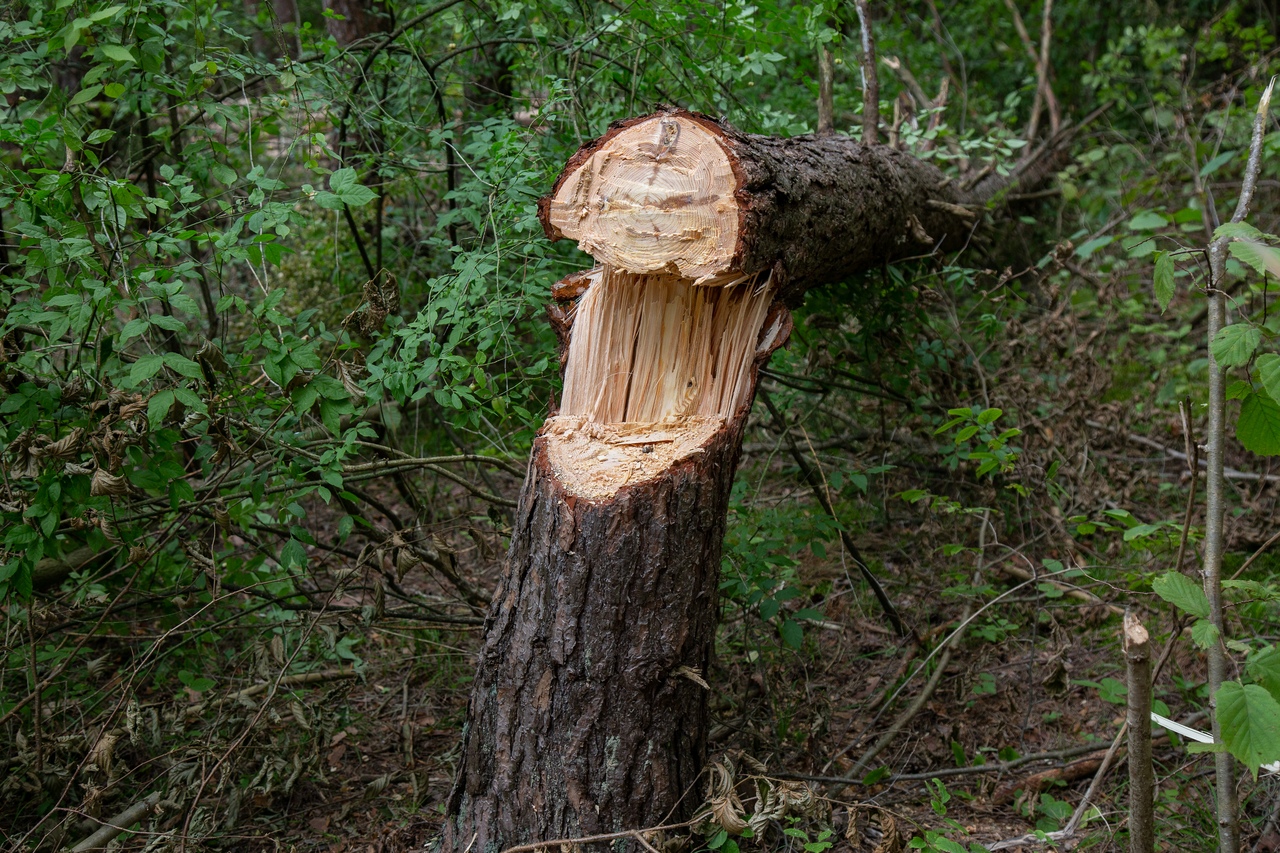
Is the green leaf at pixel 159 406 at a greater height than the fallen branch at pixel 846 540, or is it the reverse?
the green leaf at pixel 159 406

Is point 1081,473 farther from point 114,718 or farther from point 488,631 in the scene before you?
point 114,718

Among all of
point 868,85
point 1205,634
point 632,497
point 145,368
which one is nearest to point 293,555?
point 145,368

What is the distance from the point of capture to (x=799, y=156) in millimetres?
2525

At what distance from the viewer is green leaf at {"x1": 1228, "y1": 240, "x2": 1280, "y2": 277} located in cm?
117

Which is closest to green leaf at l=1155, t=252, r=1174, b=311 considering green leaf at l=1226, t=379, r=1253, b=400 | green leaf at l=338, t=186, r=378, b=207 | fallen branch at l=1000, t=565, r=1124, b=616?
green leaf at l=1226, t=379, r=1253, b=400

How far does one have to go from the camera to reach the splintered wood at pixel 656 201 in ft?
7.00

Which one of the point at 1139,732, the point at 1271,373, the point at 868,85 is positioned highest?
the point at 868,85

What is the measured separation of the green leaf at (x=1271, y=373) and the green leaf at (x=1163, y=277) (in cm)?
24

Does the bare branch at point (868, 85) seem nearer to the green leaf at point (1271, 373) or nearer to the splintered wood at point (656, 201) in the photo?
the splintered wood at point (656, 201)

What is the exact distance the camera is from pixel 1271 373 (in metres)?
1.67

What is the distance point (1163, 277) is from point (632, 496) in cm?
121

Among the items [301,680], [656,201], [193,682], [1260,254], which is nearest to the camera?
[1260,254]

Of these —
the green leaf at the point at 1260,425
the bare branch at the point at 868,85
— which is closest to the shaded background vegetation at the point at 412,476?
the bare branch at the point at 868,85

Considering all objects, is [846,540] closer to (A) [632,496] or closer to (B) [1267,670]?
(A) [632,496]
